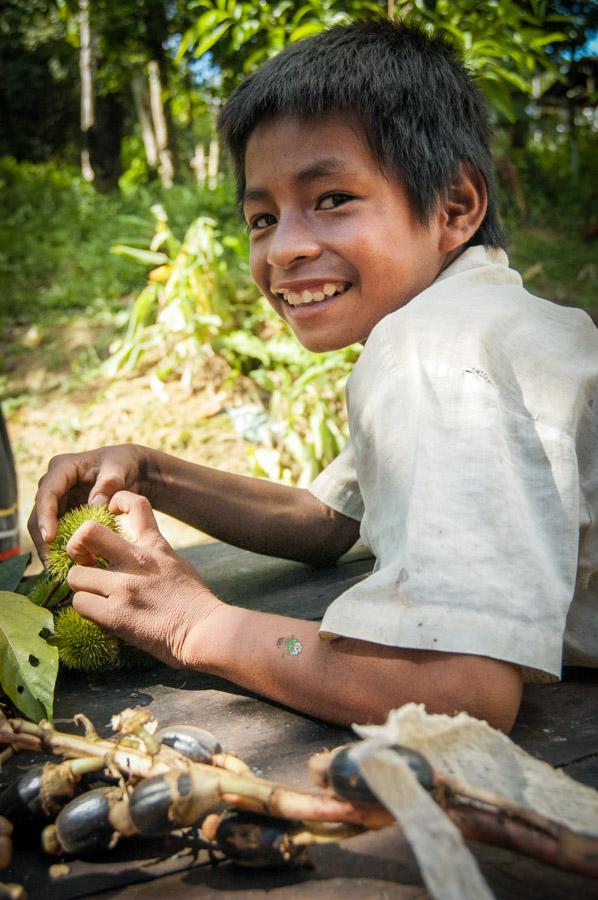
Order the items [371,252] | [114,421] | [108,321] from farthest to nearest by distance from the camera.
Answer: [108,321]
[114,421]
[371,252]

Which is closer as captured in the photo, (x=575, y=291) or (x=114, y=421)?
(x=114, y=421)

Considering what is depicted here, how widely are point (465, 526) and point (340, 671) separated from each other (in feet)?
0.84

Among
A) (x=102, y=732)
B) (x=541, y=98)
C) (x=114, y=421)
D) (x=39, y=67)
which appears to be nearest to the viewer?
(x=102, y=732)

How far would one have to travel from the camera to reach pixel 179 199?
8.20 m

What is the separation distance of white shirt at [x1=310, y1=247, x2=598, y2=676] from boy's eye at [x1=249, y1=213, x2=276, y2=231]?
1.54ft

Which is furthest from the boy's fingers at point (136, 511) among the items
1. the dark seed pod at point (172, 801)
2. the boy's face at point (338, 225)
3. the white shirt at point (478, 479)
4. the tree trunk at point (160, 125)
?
the tree trunk at point (160, 125)

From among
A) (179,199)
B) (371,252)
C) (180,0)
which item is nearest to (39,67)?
(179,199)

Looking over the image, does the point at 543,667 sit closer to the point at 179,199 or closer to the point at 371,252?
the point at 371,252

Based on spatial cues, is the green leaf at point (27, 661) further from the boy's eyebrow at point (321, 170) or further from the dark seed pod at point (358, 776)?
the boy's eyebrow at point (321, 170)

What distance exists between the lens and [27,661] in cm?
113

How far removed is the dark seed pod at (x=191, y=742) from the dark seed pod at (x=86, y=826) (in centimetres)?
10

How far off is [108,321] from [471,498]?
5.74m

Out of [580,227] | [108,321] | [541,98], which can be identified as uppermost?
[541,98]

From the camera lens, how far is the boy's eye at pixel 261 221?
1.66 meters
